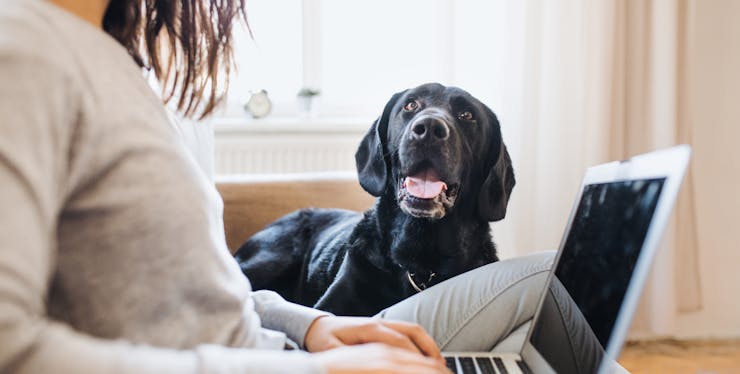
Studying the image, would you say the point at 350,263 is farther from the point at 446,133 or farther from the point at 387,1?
the point at 387,1

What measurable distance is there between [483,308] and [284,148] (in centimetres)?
218

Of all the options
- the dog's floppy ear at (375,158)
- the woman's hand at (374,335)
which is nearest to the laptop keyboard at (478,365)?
the woman's hand at (374,335)

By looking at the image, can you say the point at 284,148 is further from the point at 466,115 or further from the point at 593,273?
the point at 593,273

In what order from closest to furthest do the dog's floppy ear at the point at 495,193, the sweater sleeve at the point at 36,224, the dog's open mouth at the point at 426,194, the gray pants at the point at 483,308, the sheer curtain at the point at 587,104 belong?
the sweater sleeve at the point at 36,224
the gray pants at the point at 483,308
the dog's open mouth at the point at 426,194
the dog's floppy ear at the point at 495,193
the sheer curtain at the point at 587,104

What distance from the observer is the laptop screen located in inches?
24.0

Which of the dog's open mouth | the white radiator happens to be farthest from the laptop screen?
the white radiator

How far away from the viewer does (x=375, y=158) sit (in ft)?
5.37

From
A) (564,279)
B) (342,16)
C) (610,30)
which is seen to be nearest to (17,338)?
(564,279)

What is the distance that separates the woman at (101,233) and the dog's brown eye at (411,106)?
3.33 ft

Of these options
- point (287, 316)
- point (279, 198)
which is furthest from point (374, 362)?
point (279, 198)

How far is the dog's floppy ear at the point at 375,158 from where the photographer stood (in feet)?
5.29

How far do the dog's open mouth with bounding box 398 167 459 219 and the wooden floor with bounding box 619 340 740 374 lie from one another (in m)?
1.49

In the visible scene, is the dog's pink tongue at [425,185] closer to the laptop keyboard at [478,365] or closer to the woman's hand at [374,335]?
the laptop keyboard at [478,365]

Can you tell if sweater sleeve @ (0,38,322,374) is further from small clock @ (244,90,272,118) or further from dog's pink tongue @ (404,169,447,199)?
small clock @ (244,90,272,118)
